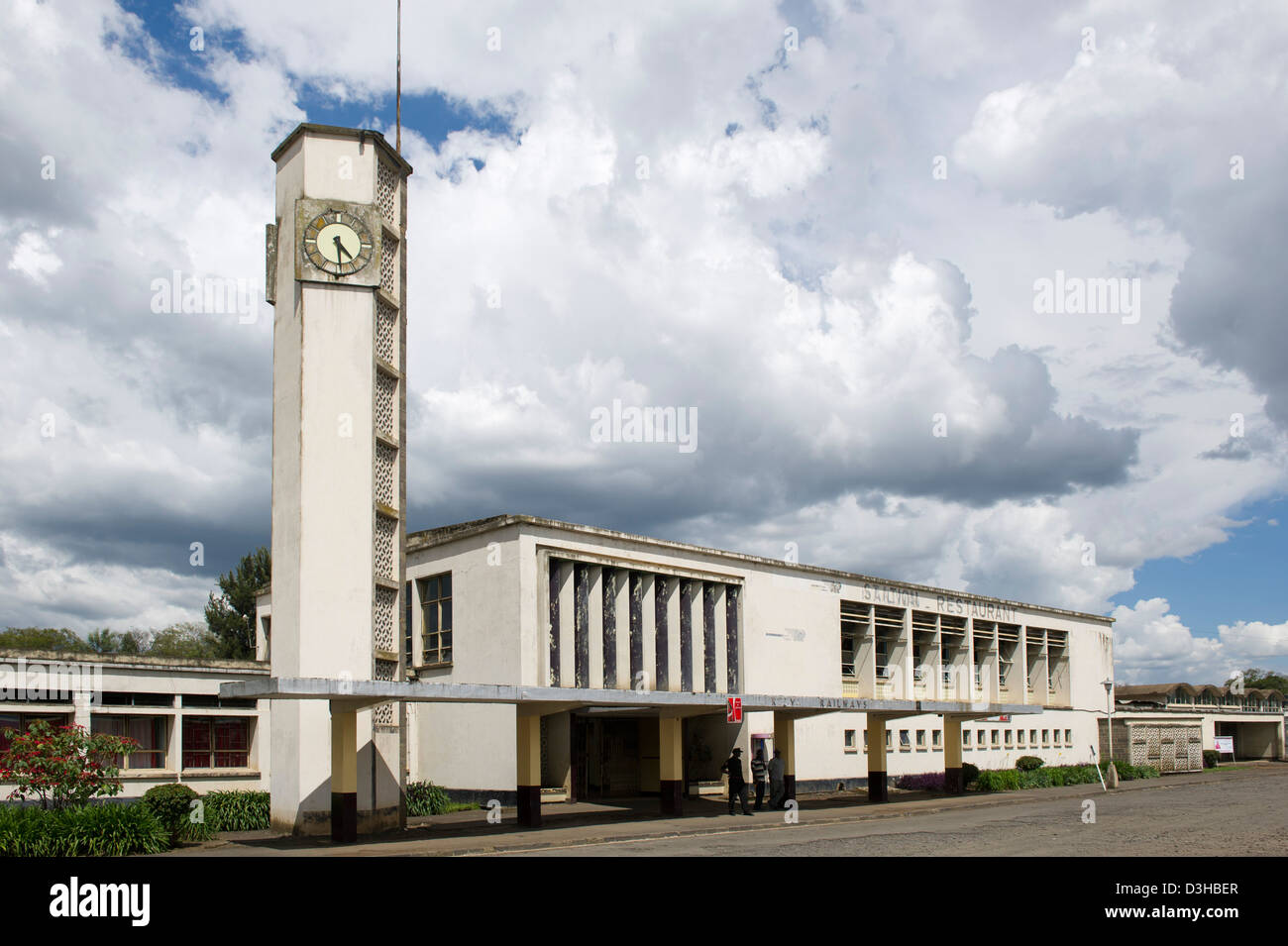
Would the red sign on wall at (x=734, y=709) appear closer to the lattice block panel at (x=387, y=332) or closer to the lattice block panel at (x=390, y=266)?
the lattice block panel at (x=387, y=332)

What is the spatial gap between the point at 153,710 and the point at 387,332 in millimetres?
11457

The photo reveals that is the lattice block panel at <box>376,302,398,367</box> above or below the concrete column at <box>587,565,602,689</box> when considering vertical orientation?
above

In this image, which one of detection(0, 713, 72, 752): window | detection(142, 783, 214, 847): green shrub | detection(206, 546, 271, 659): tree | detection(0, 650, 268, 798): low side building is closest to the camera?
detection(142, 783, 214, 847): green shrub

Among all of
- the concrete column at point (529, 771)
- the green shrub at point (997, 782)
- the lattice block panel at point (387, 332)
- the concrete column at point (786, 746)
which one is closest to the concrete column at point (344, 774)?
the concrete column at point (529, 771)

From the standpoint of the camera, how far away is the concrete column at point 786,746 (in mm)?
32188

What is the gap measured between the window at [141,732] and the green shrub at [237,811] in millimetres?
3923

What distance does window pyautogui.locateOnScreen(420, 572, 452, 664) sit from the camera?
33.4 meters

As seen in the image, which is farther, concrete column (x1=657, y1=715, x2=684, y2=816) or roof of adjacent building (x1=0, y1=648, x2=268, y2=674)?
concrete column (x1=657, y1=715, x2=684, y2=816)

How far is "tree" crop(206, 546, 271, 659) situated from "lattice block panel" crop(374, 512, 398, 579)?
41772mm

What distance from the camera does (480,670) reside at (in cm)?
3158

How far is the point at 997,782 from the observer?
3906cm

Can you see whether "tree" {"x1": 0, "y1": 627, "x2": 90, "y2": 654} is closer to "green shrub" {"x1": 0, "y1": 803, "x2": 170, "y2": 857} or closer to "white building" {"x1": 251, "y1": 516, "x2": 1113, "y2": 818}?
"white building" {"x1": 251, "y1": 516, "x2": 1113, "y2": 818}

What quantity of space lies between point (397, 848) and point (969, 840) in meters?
9.99

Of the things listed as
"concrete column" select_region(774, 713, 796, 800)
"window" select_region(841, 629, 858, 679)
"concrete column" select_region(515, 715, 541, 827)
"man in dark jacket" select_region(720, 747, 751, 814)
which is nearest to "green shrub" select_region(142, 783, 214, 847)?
"concrete column" select_region(515, 715, 541, 827)
